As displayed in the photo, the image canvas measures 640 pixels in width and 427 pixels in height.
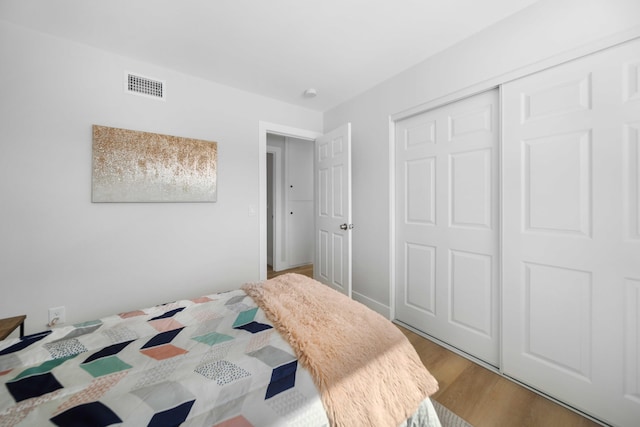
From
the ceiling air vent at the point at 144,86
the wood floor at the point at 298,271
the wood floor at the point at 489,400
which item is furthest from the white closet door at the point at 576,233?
the wood floor at the point at 298,271

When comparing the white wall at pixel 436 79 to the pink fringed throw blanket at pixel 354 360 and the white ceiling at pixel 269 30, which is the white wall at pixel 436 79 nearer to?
the white ceiling at pixel 269 30

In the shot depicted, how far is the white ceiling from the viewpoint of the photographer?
1.54 meters

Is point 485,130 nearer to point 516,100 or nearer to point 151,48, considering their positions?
point 516,100

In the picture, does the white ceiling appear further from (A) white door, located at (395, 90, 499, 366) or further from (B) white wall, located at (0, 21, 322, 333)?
(A) white door, located at (395, 90, 499, 366)

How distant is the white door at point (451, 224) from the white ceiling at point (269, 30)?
1.74 ft

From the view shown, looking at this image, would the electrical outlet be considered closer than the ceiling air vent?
Yes

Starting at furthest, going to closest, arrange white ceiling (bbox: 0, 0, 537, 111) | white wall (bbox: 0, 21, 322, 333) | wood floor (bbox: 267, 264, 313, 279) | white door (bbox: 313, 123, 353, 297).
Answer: wood floor (bbox: 267, 264, 313, 279)
white door (bbox: 313, 123, 353, 297)
white wall (bbox: 0, 21, 322, 333)
white ceiling (bbox: 0, 0, 537, 111)

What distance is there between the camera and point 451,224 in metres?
2.01

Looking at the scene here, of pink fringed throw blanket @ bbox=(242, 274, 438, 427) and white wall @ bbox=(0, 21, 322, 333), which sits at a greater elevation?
white wall @ bbox=(0, 21, 322, 333)

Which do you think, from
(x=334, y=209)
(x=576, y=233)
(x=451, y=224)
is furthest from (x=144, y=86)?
(x=576, y=233)

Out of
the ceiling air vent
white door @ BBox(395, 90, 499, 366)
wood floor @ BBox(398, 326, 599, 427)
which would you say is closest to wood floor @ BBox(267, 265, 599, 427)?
wood floor @ BBox(398, 326, 599, 427)

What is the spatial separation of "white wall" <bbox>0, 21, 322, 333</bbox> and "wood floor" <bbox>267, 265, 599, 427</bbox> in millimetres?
2038

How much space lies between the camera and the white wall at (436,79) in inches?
53.0

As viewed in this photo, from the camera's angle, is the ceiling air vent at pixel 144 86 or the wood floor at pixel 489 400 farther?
the ceiling air vent at pixel 144 86
